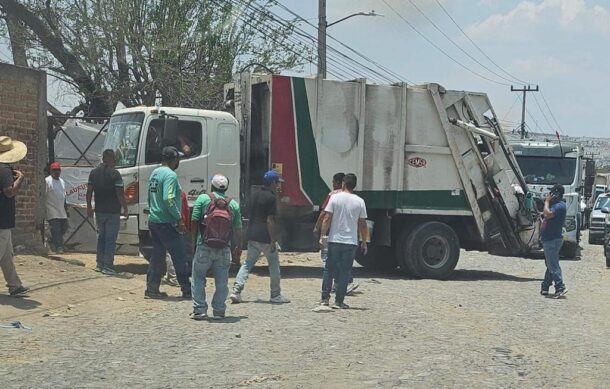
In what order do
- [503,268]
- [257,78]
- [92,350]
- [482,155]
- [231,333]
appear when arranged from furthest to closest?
1. [503,268]
2. [482,155]
3. [257,78]
4. [231,333]
5. [92,350]

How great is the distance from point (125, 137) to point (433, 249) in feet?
18.2

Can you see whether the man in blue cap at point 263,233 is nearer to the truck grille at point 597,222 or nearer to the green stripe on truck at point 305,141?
the green stripe on truck at point 305,141

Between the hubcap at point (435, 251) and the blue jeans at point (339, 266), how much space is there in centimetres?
435

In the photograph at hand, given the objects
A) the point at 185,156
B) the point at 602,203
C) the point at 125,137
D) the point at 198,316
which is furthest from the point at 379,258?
the point at 602,203

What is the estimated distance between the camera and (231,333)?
891 cm

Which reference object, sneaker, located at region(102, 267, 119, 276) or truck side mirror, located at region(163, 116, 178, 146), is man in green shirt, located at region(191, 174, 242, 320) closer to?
sneaker, located at region(102, 267, 119, 276)

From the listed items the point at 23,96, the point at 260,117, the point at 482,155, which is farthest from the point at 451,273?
the point at 23,96

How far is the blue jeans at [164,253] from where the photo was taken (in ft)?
35.2

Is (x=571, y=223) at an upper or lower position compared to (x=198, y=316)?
upper

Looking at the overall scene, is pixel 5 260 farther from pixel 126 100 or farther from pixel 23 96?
pixel 126 100

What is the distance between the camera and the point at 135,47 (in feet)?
70.4

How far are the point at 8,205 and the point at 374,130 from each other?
6593 millimetres

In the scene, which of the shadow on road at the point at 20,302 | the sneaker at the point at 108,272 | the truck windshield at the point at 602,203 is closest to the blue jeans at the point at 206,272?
the shadow on road at the point at 20,302

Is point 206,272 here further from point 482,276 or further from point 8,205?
point 482,276
